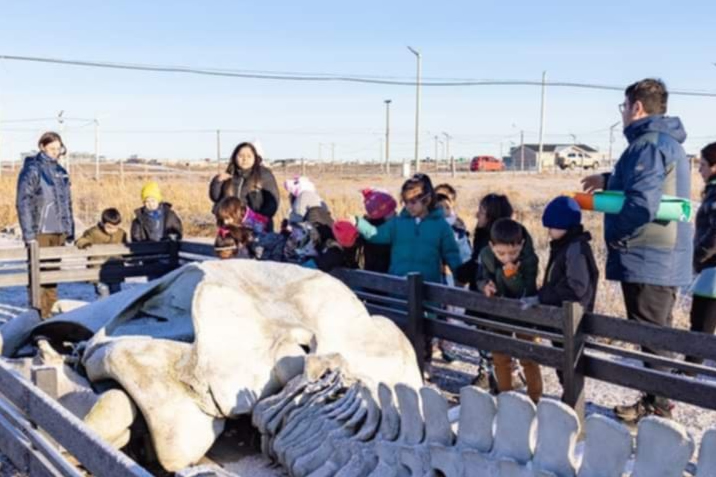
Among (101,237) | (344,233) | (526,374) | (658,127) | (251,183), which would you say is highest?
(658,127)

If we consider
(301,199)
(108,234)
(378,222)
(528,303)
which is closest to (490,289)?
(528,303)

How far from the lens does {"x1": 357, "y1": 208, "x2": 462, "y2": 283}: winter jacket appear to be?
6902 mm

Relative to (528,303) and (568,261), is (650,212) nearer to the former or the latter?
(568,261)

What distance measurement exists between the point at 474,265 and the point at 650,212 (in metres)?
1.87

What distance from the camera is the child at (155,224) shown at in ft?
33.5

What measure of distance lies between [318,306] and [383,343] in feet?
1.37

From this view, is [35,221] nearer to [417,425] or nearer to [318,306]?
[318,306]

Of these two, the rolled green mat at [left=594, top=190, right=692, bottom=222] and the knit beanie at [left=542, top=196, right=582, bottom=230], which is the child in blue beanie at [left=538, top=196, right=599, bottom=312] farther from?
the rolled green mat at [left=594, top=190, right=692, bottom=222]

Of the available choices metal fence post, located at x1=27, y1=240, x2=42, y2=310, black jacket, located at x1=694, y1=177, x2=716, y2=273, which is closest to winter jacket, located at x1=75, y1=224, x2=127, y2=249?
metal fence post, located at x1=27, y1=240, x2=42, y2=310

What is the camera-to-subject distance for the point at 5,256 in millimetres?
9453

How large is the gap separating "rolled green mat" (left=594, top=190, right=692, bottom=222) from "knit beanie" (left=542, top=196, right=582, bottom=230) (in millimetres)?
176

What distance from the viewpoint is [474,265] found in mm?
6953

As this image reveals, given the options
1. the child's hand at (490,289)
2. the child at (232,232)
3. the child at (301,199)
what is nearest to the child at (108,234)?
the child at (232,232)

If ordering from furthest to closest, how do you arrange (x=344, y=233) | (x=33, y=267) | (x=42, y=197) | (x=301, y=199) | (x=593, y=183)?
1. (x=42, y=197)
2. (x=33, y=267)
3. (x=301, y=199)
4. (x=344, y=233)
5. (x=593, y=183)
